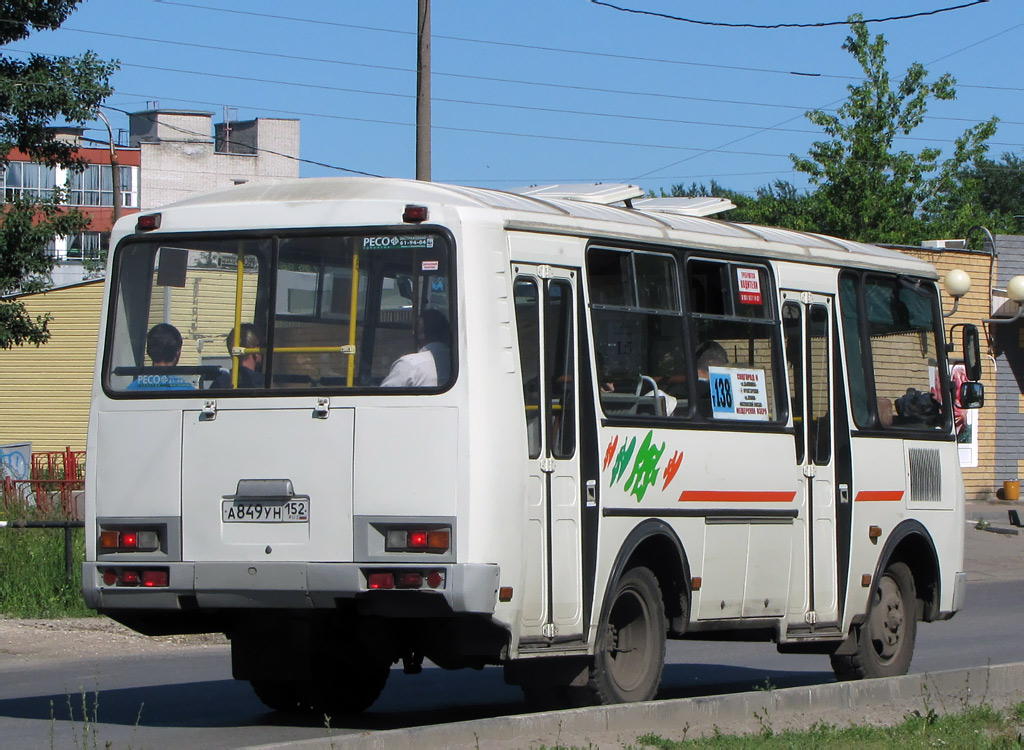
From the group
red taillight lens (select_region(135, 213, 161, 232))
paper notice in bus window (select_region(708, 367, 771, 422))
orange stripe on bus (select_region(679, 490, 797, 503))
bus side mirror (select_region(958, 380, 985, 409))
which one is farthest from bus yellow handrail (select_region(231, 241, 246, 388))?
bus side mirror (select_region(958, 380, 985, 409))

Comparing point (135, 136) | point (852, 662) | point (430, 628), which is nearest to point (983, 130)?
point (852, 662)

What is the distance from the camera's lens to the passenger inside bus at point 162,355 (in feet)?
27.0

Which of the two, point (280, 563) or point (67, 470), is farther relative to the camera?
point (67, 470)

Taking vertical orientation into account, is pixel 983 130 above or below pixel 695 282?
above

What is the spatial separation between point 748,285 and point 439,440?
3.17m

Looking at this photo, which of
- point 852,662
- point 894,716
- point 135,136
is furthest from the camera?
point 135,136

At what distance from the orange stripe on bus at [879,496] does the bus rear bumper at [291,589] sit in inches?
157

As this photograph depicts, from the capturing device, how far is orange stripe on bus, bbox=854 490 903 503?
10648 mm

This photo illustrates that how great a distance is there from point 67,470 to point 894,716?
76.9 ft

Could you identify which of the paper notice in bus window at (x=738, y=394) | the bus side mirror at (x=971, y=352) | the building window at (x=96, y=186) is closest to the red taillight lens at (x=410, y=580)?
the paper notice in bus window at (x=738, y=394)

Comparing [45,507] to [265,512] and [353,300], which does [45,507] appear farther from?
[353,300]

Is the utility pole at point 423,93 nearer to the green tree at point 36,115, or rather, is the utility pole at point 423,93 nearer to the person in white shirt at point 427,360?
the green tree at point 36,115

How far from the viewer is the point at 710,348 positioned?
9.54 meters

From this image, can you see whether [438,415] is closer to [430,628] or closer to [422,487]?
[422,487]
